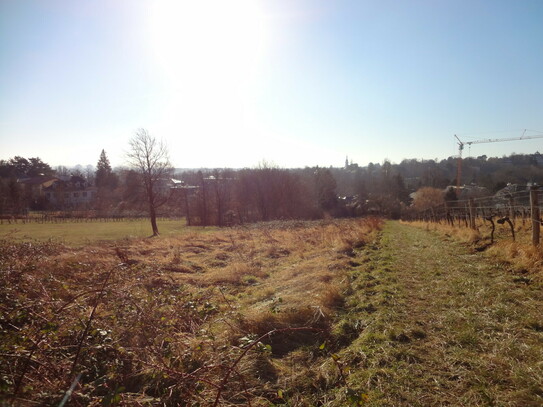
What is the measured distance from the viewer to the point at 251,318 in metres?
4.82

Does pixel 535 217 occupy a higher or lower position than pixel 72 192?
lower

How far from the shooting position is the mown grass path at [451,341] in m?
2.82

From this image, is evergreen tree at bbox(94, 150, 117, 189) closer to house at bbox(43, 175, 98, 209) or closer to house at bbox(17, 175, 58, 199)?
house at bbox(43, 175, 98, 209)

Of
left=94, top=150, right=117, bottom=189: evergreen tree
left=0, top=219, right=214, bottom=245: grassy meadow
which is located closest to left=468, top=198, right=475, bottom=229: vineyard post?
left=0, top=219, right=214, bottom=245: grassy meadow

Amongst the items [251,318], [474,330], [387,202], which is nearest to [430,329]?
[474,330]

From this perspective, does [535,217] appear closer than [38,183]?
Yes

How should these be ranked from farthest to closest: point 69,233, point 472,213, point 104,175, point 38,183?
point 104,175
point 38,183
point 69,233
point 472,213

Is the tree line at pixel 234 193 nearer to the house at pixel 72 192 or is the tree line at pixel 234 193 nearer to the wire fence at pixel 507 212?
the house at pixel 72 192

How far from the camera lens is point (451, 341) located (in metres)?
3.73

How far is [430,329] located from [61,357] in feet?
14.2

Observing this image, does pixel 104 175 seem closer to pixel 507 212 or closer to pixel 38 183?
pixel 38 183

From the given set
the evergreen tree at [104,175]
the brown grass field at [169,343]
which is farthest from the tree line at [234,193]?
the brown grass field at [169,343]

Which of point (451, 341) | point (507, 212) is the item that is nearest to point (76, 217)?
point (507, 212)

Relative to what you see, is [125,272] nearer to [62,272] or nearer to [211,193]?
[62,272]
